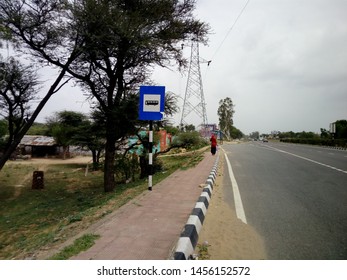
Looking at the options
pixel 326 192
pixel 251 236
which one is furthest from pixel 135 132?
pixel 251 236

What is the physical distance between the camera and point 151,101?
26.8 feet

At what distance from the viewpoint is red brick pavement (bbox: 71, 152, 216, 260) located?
12.3 ft

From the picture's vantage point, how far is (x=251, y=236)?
4.54 m

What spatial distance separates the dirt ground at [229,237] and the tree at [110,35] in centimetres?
865

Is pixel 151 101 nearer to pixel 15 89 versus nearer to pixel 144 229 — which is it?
pixel 144 229

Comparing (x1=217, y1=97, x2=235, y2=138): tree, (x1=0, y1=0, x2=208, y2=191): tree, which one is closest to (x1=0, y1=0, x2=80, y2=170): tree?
(x1=0, y1=0, x2=208, y2=191): tree

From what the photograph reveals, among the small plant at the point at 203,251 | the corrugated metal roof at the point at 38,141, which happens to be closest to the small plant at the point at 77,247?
the small plant at the point at 203,251

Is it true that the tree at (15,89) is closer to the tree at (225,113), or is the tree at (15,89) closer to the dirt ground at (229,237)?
the dirt ground at (229,237)

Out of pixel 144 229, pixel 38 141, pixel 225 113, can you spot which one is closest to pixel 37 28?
pixel 144 229

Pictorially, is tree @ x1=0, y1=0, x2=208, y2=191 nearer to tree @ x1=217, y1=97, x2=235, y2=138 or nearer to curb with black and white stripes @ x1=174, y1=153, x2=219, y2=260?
curb with black and white stripes @ x1=174, y1=153, x2=219, y2=260

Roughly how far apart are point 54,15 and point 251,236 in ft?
41.1

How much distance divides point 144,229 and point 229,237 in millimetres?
1376

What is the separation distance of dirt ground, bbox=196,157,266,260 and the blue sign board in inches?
128
